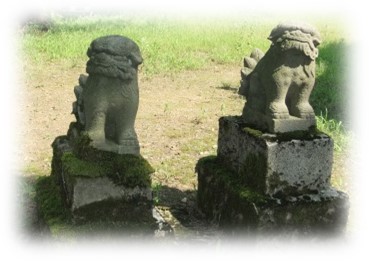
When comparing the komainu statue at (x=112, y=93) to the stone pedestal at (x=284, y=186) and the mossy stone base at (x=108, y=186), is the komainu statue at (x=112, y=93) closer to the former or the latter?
the mossy stone base at (x=108, y=186)

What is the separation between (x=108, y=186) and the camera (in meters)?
4.18

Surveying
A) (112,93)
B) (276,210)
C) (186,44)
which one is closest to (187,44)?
(186,44)

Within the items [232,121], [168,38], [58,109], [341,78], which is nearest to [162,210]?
[232,121]

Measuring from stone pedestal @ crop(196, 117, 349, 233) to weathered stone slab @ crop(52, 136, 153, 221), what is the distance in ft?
3.20

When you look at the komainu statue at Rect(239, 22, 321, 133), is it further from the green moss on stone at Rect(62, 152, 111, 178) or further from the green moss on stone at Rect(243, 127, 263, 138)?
the green moss on stone at Rect(62, 152, 111, 178)

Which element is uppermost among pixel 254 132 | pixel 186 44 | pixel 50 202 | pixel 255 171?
pixel 186 44

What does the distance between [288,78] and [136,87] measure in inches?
52.9

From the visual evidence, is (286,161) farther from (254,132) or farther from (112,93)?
(112,93)

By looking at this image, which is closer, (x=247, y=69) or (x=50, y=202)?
(x=50, y=202)

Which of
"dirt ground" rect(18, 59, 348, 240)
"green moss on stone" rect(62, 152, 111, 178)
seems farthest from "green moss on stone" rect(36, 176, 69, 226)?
"dirt ground" rect(18, 59, 348, 240)

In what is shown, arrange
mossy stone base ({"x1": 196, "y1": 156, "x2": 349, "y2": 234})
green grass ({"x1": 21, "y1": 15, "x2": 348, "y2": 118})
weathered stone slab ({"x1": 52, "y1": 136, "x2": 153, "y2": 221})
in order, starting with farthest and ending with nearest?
green grass ({"x1": 21, "y1": 15, "x2": 348, "y2": 118})
mossy stone base ({"x1": 196, "y1": 156, "x2": 349, "y2": 234})
weathered stone slab ({"x1": 52, "y1": 136, "x2": 153, "y2": 221})

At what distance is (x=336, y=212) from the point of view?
4.88m

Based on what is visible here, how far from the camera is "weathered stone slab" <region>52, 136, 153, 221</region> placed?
4.13m

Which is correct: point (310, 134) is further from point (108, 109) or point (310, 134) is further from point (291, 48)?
point (108, 109)
